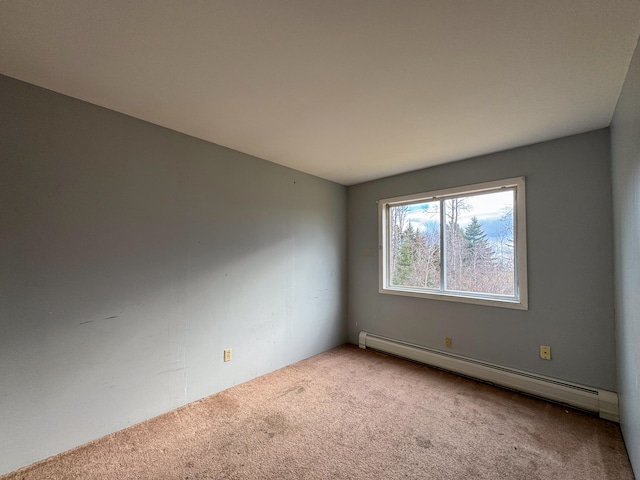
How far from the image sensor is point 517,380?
8.41 ft

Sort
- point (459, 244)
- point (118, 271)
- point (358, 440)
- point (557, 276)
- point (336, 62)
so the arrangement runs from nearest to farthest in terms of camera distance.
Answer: point (336, 62) → point (358, 440) → point (118, 271) → point (557, 276) → point (459, 244)

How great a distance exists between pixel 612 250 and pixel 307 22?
8.97 feet

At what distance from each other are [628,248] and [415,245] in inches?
76.4

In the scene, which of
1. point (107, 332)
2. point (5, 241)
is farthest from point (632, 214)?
point (5, 241)

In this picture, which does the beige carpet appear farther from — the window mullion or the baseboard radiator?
the window mullion

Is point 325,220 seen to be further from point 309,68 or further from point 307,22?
point 307,22

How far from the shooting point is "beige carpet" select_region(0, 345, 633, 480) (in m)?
1.64

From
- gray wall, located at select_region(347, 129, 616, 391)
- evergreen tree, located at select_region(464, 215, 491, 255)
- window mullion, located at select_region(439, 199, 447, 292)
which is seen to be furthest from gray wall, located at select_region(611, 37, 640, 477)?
window mullion, located at select_region(439, 199, 447, 292)

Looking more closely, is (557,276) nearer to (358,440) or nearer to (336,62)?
(358,440)

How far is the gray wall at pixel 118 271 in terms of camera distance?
1.67m

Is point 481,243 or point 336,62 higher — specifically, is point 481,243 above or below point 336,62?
below

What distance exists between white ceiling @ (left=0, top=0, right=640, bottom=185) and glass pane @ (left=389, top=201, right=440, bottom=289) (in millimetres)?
1204

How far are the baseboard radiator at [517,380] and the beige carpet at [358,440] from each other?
0.09m

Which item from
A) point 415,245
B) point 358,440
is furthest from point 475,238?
point 358,440
